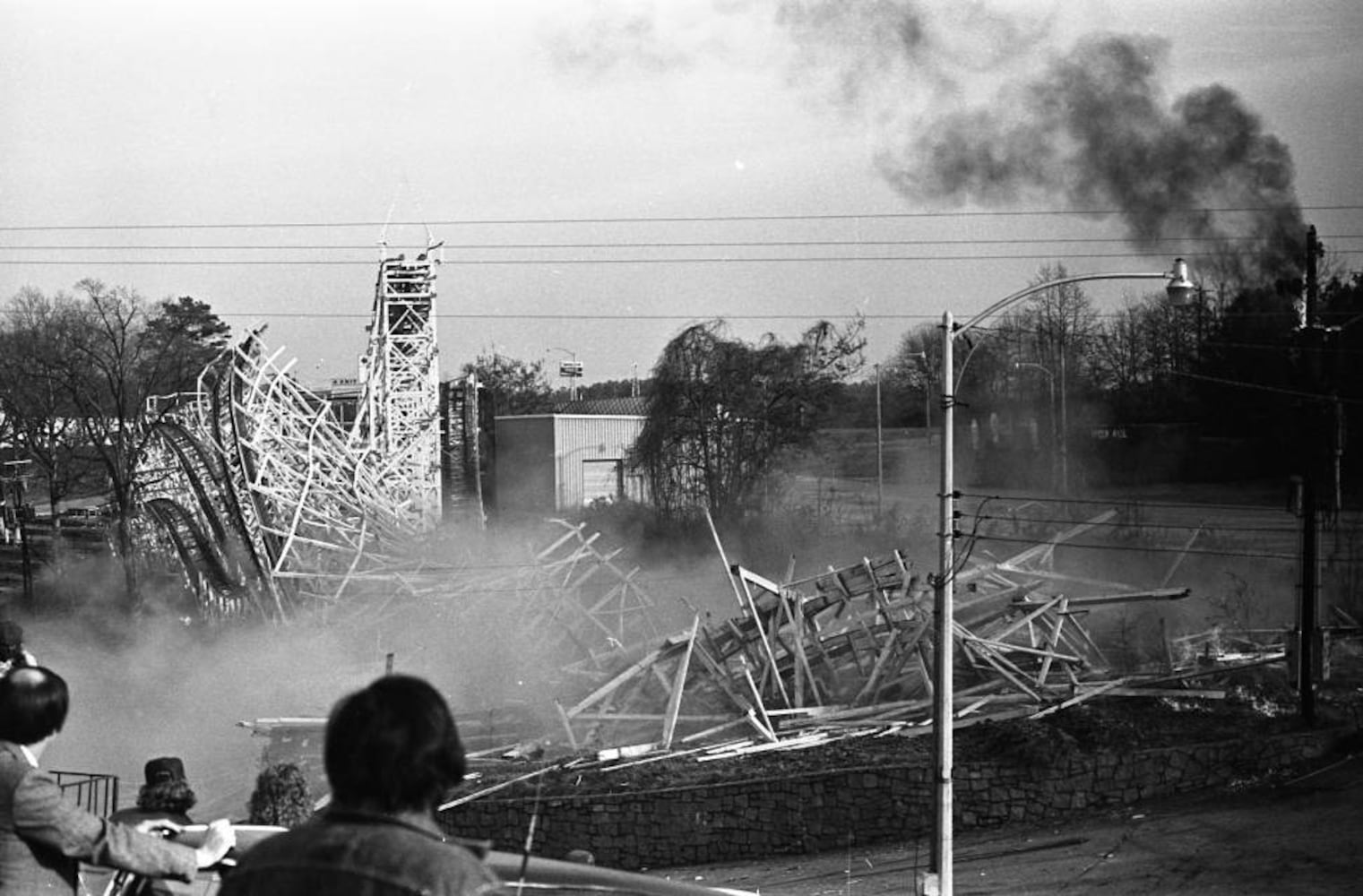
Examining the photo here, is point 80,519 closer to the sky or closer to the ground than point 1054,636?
closer to the sky

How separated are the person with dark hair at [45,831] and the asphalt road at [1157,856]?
15067 mm

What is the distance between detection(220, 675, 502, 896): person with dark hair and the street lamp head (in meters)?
12.1

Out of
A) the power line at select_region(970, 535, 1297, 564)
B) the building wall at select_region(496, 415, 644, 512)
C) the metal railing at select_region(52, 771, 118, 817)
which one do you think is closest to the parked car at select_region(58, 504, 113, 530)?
the building wall at select_region(496, 415, 644, 512)

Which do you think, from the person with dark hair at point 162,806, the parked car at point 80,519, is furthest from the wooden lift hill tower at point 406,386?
the person with dark hair at point 162,806

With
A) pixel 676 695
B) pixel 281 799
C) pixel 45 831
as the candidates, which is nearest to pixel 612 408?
pixel 676 695

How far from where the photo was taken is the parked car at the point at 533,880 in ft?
13.8

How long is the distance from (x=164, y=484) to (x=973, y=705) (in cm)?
2430

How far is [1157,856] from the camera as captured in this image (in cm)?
1836

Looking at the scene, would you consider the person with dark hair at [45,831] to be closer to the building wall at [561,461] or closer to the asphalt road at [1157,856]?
the asphalt road at [1157,856]

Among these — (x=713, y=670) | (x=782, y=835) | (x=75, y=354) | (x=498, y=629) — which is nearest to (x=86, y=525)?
(x=75, y=354)

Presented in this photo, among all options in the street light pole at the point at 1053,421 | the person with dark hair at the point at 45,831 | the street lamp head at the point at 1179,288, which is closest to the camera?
the person with dark hair at the point at 45,831

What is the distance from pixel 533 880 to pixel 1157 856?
16229 mm

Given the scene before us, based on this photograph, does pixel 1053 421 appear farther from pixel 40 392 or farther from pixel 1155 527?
pixel 40 392

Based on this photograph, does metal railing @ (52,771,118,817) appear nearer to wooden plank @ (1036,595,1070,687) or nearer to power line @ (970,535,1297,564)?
Result: wooden plank @ (1036,595,1070,687)
